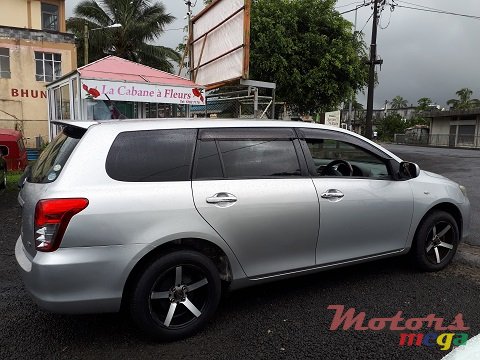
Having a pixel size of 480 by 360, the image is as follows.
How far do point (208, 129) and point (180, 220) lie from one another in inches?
31.3

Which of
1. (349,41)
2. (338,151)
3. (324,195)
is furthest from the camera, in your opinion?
(349,41)

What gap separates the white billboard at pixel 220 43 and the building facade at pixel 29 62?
35.3 ft

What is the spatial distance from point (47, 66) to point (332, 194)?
2312cm

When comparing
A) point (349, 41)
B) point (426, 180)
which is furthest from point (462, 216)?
point (349, 41)

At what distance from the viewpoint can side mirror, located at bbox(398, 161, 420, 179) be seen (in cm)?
413

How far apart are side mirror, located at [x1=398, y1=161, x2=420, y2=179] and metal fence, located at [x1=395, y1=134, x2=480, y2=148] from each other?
127ft

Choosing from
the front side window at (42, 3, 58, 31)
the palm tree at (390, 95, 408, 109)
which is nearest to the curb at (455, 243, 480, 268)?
the front side window at (42, 3, 58, 31)

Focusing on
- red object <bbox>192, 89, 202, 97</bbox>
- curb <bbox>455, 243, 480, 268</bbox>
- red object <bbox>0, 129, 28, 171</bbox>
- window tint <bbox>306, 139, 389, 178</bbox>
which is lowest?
curb <bbox>455, 243, 480, 268</bbox>

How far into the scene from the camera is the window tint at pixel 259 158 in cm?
335

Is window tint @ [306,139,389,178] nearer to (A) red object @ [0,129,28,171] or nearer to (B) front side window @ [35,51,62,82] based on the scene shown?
(A) red object @ [0,129,28,171]

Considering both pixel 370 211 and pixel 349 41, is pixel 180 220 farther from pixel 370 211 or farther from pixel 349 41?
pixel 349 41

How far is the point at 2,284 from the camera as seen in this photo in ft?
13.3

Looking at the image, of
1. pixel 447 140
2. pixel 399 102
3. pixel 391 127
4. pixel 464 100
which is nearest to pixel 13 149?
pixel 447 140

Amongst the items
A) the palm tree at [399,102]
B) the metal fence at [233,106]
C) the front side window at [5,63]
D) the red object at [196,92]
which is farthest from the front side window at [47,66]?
the palm tree at [399,102]
